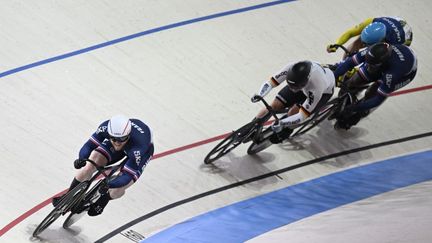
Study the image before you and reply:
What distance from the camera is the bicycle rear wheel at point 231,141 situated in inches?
300

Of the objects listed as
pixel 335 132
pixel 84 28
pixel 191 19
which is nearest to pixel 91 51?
pixel 84 28

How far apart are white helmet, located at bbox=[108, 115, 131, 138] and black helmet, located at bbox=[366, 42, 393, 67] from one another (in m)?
2.54

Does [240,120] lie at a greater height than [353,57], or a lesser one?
lesser

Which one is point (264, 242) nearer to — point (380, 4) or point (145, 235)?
point (145, 235)

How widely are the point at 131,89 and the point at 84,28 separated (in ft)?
3.80

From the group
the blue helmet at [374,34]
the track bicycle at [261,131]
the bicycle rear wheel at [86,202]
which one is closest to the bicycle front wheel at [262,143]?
the track bicycle at [261,131]

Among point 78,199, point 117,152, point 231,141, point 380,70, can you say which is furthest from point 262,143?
point 78,199

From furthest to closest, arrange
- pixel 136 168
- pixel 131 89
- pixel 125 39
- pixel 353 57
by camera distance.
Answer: pixel 125 39 → pixel 131 89 → pixel 353 57 → pixel 136 168

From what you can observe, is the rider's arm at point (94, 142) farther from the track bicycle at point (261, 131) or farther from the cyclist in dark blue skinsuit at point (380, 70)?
the cyclist in dark blue skinsuit at point (380, 70)

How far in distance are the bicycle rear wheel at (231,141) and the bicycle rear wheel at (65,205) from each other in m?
1.64

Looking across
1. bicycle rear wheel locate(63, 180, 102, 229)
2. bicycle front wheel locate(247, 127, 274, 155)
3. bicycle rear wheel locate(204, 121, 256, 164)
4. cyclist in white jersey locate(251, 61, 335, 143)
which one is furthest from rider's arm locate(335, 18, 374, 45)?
bicycle rear wheel locate(63, 180, 102, 229)

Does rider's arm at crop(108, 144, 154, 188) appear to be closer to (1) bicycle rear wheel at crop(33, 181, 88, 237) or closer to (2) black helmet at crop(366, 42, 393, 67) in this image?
(1) bicycle rear wheel at crop(33, 181, 88, 237)

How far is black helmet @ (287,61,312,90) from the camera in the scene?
7.07m

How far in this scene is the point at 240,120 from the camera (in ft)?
27.6
